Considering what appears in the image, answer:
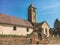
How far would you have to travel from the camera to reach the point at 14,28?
29.0m

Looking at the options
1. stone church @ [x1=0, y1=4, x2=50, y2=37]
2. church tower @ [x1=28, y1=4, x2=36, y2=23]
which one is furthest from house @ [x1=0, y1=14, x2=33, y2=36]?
church tower @ [x1=28, y1=4, x2=36, y2=23]

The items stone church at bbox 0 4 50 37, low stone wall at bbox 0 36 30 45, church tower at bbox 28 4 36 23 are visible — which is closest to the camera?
low stone wall at bbox 0 36 30 45

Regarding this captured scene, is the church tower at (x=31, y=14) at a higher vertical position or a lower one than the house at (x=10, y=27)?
higher

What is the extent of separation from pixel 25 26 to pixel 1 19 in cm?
760

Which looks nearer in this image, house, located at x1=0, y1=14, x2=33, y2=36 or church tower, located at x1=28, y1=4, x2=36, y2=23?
house, located at x1=0, y1=14, x2=33, y2=36

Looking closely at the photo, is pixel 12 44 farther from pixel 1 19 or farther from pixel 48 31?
pixel 48 31

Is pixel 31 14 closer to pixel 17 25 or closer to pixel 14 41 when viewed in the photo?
pixel 17 25

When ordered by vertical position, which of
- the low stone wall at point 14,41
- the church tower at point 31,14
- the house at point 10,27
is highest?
the church tower at point 31,14

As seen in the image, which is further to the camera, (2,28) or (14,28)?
(14,28)

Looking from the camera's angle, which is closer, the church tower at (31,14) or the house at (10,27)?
the house at (10,27)

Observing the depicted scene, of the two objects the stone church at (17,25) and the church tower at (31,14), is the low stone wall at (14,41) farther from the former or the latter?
the church tower at (31,14)

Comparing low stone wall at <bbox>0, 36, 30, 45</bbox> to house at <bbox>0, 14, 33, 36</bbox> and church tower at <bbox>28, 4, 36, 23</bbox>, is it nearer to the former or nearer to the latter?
house at <bbox>0, 14, 33, 36</bbox>

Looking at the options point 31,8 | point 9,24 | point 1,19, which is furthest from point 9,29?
point 31,8

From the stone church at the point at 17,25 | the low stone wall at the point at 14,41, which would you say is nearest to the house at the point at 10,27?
the stone church at the point at 17,25
